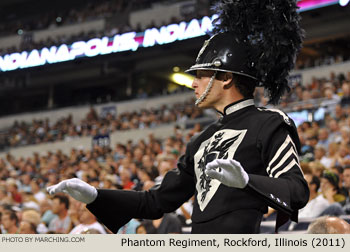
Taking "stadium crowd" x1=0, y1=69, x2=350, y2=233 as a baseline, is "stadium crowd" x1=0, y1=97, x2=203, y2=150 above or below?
above

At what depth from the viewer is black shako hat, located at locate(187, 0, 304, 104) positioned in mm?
2328

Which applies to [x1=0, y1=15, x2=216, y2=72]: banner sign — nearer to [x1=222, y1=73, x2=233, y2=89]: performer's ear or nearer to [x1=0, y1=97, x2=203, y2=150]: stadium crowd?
[x1=0, y1=97, x2=203, y2=150]: stadium crowd

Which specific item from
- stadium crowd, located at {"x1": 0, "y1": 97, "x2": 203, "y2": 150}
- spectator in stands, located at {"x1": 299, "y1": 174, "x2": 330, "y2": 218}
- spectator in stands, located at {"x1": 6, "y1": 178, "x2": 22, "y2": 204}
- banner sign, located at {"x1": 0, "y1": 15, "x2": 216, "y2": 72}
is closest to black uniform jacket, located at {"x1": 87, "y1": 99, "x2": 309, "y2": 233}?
spectator in stands, located at {"x1": 299, "y1": 174, "x2": 330, "y2": 218}

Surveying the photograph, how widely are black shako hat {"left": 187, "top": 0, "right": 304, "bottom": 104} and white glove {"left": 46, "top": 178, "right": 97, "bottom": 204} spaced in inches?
25.5

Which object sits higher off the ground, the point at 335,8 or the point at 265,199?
the point at 335,8

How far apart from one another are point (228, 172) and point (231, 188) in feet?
1.21

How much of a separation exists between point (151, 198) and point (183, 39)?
54.0ft

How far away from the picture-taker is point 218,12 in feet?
8.42

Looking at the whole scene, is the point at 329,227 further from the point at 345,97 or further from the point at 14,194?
the point at 345,97

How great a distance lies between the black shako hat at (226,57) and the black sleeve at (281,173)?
0.27 m

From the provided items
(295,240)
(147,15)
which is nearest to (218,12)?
(295,240)

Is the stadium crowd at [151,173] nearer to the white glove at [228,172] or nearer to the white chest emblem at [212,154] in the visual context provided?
the white chest emblem at [212,154]

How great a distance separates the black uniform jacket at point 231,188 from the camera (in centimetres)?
197

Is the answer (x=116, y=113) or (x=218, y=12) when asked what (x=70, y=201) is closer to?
(x=218, y=12)
